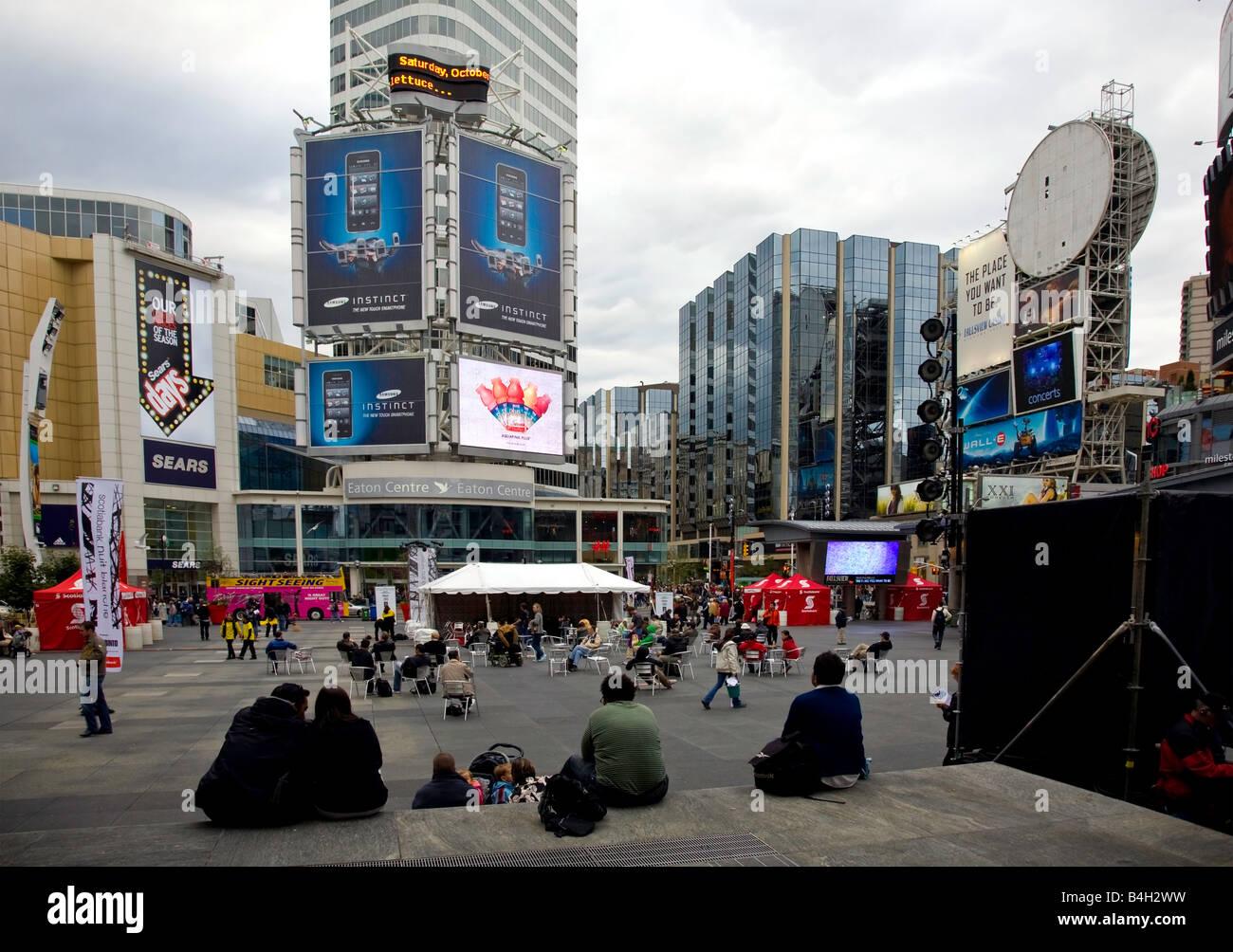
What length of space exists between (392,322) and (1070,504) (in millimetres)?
51852

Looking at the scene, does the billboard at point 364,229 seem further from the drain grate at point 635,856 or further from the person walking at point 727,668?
the drain grate at point 635,856

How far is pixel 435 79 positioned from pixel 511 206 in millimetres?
11030

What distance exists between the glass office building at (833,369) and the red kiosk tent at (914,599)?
51249 millimetres

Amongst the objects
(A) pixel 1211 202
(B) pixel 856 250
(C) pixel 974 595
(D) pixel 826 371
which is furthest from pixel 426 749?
(B) pixel 856 250

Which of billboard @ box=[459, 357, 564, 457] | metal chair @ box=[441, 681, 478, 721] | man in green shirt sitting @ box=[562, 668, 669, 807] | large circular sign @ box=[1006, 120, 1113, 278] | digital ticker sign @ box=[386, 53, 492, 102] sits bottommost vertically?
metal chair @ box=[441, 681, 478, 721]

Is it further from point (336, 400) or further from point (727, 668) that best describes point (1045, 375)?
point (336, 400)

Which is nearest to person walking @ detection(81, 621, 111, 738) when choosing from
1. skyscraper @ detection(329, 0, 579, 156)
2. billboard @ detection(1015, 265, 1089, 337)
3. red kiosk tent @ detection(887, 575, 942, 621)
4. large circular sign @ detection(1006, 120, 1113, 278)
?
red kiosk tent @ detection(887, 575, 942, 621)

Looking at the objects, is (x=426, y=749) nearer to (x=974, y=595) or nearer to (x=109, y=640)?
(x=974, y=595)

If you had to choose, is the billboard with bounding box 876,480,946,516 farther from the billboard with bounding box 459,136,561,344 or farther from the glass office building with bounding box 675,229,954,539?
the billboard with bounding box 459,136,561,344

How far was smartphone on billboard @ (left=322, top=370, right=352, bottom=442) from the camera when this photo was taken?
178 ft

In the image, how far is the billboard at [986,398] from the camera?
54625 mm

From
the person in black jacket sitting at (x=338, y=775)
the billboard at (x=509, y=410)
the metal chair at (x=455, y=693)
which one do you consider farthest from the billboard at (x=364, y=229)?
the person in black jacket sitting at (x=338, y=775)

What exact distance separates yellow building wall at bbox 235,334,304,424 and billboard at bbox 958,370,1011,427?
54601mm
